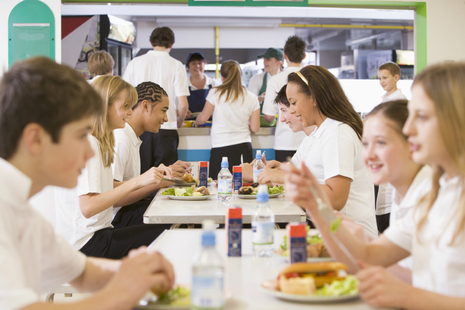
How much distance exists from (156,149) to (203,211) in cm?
256

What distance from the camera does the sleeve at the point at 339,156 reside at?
240 cm

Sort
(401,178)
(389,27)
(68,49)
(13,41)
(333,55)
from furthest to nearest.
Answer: (333,55), (389,27), (68,49), (13,41), (401,178)

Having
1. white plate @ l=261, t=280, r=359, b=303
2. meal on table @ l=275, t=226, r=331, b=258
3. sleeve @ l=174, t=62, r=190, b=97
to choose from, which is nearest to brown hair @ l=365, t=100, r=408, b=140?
meal on table @ l=275, t=226, r=331, b=258

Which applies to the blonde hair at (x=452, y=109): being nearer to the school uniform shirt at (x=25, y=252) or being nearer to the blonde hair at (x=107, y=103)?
the school uniform shirt at (x=25, y=252)

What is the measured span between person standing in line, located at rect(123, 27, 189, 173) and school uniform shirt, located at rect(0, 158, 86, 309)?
11.5 ft

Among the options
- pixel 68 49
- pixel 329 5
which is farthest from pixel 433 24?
pixel 68 49

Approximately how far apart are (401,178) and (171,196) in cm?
151

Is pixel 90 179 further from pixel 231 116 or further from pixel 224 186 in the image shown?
pixel 231 116

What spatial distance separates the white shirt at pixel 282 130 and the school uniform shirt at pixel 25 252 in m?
3.71

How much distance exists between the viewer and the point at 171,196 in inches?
107

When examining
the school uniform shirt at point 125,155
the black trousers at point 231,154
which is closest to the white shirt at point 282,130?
the black trousers at point 231,154

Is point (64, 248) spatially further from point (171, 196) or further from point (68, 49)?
point (68, 49)

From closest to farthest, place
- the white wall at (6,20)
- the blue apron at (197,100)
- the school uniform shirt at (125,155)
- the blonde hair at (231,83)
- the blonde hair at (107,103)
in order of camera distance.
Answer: the blonde hair at (107,103)
the school uniform shirt at (125,155)
the blonde hair at (231,83)
the white wall at (6,20)
the blue apron at (197,100)

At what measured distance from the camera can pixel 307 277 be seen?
3.68 ft
